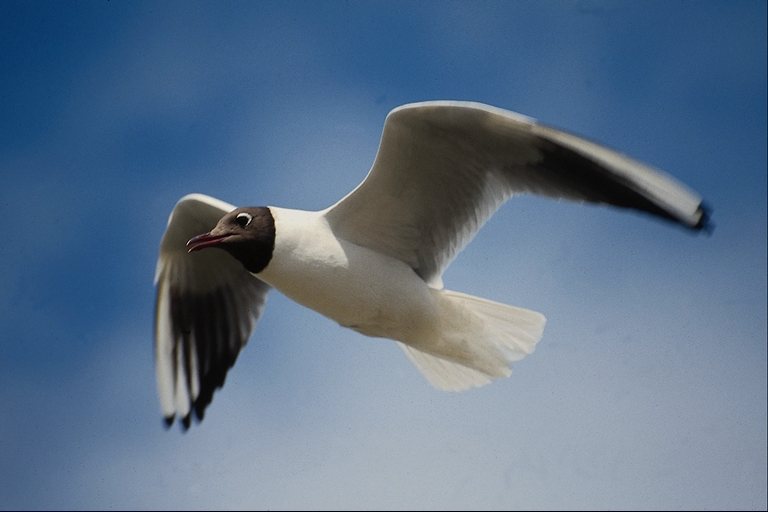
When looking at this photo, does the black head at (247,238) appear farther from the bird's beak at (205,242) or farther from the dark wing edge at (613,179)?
the dark wing edge at (613,179)

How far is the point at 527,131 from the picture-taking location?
373 cm

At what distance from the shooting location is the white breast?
3.98 metres

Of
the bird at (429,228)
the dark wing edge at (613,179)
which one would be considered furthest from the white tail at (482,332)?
the dark wing edge at (613,179)

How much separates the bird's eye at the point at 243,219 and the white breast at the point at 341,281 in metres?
0.10

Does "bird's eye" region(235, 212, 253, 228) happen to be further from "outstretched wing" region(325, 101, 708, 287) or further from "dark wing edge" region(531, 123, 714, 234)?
"dark wing edge" region(531, 123, 714, 234)

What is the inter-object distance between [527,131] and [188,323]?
212cm

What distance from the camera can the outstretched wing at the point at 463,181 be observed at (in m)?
3.56

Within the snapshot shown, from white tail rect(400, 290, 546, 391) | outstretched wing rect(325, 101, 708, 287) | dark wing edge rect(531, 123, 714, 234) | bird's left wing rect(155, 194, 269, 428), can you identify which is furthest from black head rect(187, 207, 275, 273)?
dark wing edge rect(531, 123, 714, 234)

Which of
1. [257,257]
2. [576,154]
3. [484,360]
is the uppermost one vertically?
[576,154]

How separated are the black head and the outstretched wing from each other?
265 millimetres

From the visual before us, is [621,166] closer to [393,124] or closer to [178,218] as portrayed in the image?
[393,124]

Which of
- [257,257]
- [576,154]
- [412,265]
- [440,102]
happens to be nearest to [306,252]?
[257,257]

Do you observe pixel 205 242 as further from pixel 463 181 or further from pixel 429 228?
pixel 463 181

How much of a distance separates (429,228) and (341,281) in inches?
17.4
